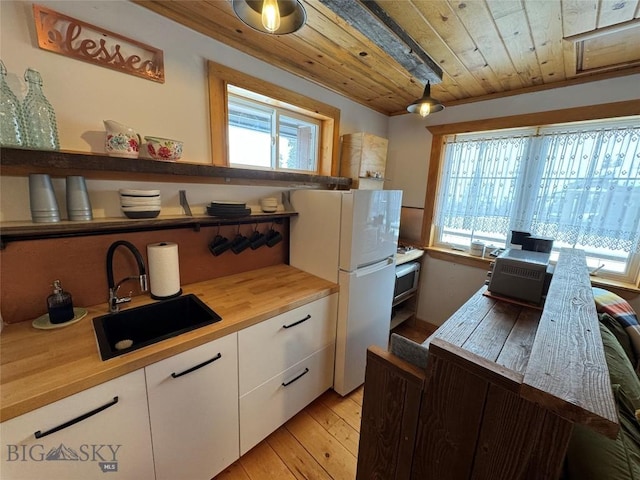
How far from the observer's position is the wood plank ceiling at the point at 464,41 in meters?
1.19

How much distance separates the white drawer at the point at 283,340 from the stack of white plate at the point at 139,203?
79 cm

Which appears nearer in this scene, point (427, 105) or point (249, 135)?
point (427, 105)

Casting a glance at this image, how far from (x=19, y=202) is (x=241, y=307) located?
1056 mm

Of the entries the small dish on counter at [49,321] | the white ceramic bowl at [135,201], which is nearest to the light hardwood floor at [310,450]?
the small dish on counter at [49,321]

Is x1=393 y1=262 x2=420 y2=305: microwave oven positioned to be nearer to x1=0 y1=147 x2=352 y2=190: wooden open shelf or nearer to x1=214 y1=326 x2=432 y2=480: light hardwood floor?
x1=214 y1=326 x2=432 y2=480: light hardwood floor

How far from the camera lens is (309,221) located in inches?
73.6

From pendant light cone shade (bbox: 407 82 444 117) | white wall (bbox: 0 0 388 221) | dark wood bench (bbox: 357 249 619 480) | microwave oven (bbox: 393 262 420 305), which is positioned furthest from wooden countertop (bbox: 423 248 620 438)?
white wall (bbox: 0 0 388 221)

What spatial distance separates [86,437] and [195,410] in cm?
37

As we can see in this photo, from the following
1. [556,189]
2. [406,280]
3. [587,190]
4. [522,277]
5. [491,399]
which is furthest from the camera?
[406,280]

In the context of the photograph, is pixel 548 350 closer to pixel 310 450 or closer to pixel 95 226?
pixel 310 450

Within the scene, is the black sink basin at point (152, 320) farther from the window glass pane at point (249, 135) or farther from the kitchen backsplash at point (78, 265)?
the window glass pane at point (249, 135)

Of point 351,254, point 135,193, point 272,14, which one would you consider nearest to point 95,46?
point 135,193

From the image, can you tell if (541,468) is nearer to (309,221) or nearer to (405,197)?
(309,221)

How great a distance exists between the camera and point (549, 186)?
2068mm
